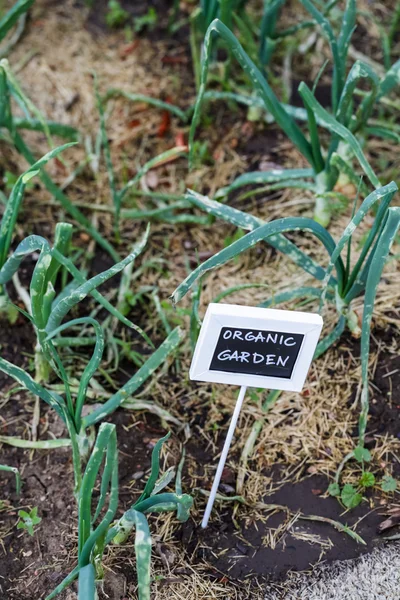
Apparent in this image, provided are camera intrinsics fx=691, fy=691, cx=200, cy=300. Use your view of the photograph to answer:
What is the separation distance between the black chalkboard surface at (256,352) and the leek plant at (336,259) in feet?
0.37

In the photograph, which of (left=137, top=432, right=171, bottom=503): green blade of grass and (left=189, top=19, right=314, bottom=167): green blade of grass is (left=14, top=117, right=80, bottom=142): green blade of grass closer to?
(left=189, top=19, right=314, bottom=167): green blade of grass

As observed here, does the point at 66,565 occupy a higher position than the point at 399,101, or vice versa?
the point at 399,101

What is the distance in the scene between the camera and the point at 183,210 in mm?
1880

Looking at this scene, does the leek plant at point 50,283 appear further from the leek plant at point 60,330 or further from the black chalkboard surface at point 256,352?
the black chalkboard surface at point 256,352

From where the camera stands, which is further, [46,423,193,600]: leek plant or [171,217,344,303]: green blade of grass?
[171,217,344,303]: green blade of grass

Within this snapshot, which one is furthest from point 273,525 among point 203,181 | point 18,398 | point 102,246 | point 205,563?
point 203,181

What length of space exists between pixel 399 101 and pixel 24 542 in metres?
1.58

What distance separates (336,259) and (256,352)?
30 centimetres

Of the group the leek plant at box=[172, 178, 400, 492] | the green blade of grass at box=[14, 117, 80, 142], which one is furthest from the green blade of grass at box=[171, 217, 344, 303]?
the green blade of grass at box=[14, 117, 80, 142]

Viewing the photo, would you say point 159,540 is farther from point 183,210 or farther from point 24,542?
point 183,210

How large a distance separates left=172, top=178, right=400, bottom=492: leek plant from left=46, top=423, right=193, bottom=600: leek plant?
0.26 m

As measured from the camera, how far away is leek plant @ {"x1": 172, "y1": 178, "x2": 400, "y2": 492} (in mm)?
1171

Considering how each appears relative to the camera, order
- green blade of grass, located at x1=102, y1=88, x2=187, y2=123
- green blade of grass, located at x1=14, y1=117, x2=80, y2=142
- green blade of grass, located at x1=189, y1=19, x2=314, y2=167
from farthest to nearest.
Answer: green blade of grass, located at x1=102, y1=88, x2=187, y2=123 < green blade of grass, located at x1=14, y1=117, x2=80, y2=142 < green blade of grass, located at x1=189, y1=19, x2=314, y2=167

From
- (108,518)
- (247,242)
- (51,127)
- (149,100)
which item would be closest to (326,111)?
(247,242)
